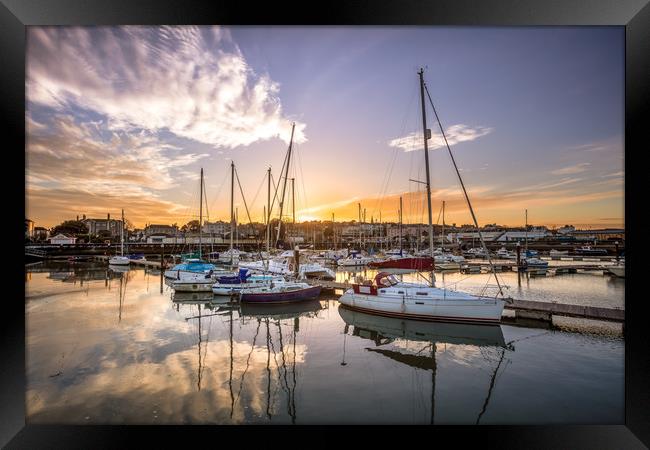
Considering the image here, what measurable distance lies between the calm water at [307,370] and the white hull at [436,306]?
220 millimetres

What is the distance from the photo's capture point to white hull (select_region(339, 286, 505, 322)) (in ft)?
23.5

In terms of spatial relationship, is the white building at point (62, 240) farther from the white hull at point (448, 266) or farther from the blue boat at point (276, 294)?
the white hull at point (448, 266)

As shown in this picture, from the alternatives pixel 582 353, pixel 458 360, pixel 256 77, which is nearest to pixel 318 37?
pixel 256 77

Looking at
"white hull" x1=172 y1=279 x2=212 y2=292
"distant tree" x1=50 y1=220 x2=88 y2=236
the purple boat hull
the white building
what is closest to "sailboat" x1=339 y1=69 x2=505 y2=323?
the purple boat hull

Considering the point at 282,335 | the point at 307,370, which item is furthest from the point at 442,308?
the point at 307,370

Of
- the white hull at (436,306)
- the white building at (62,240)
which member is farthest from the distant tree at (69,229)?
the white hull at (436,306)

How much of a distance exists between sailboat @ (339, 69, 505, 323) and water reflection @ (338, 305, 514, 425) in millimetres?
180

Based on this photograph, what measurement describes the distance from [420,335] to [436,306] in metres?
1.00

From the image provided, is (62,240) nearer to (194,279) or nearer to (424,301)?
(194,279)

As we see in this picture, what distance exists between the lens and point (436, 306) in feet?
24.3

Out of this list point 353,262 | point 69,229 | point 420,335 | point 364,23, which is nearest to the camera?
point 364,23

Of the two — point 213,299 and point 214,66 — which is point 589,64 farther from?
point 213,299

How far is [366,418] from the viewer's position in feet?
11.4
